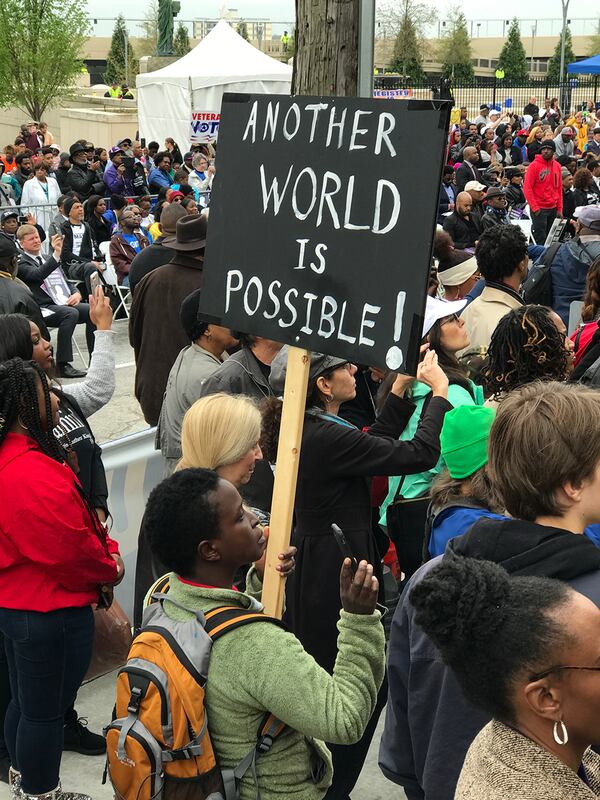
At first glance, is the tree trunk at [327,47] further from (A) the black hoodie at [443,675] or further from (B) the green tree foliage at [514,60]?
(B) the green tree foliage at [514,60]

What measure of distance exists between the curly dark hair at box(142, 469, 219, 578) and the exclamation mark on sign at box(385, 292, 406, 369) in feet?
1.89

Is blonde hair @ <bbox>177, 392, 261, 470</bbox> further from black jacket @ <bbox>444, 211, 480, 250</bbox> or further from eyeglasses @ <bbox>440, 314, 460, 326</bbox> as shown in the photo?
black jacket @ <bbox>444, 211, 480, 250</bbox>

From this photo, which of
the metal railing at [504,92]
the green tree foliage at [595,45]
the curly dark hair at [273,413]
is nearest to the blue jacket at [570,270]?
the curly dark hair at [273,413]

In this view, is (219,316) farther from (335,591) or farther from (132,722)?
(132,722)

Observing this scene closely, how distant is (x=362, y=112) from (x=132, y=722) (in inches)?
66.1

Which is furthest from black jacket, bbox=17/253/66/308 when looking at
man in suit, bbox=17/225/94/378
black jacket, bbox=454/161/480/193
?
black jacket, bbox=454/161/480/193

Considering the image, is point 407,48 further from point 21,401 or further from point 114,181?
point 21,401

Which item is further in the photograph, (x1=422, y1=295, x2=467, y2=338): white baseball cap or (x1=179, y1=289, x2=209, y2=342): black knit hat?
(x1=179, y1=289, x2=209, y2=342): black knit hat

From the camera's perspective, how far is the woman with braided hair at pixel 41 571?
10.5 feet

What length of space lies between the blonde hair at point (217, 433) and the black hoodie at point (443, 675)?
0.87 metres

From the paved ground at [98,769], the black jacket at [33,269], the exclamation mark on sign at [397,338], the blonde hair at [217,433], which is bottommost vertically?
the paved ground at [98,769]

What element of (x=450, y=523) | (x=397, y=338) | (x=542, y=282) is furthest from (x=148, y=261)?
(x=450, y=523)

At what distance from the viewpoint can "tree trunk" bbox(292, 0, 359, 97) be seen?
604 cm

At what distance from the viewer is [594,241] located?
7008mm
